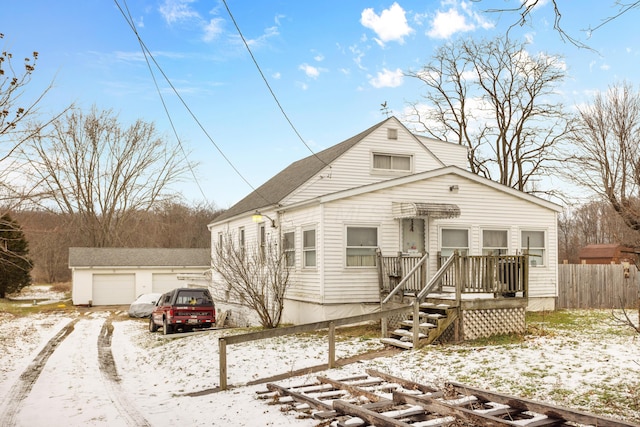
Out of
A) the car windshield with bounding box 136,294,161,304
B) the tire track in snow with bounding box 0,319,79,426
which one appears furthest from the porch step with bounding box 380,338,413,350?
the car windshield with bounding box 136,294,161,304

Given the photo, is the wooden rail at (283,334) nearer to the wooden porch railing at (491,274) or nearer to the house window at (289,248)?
the wooden porch railing at (491,274)

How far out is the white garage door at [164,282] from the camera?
4006cm

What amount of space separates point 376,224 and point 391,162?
219 inches

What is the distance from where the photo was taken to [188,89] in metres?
16.1

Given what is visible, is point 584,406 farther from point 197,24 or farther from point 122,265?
point 122,265

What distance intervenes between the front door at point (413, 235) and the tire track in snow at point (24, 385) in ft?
35.2

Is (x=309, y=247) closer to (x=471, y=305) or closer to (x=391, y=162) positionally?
(x=471, y=305)

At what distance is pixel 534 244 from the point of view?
66.1ft

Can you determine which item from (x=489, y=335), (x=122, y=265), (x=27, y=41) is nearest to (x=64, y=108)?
(x=27, y=41)

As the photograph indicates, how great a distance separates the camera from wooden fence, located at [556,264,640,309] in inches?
944

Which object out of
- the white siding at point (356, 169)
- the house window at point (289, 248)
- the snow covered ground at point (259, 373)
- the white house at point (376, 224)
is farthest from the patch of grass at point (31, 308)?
the white siding at point (356, 169)

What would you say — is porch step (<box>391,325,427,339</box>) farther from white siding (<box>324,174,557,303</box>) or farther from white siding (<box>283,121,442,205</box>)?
white siding (<box>283,121,442,205</box>)

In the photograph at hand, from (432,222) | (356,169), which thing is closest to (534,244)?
(432,222)

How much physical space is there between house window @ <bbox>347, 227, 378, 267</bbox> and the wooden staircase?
346cm
